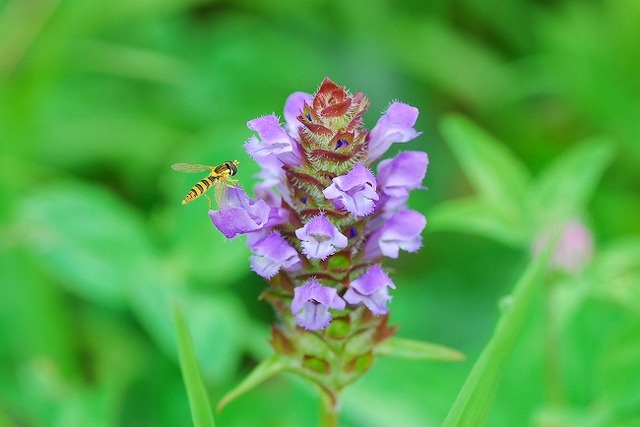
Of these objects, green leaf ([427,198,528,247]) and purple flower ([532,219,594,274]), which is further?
green leaf ([427,198,528,247])

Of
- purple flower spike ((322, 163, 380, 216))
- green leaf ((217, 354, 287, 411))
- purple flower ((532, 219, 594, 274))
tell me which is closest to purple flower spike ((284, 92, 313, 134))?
purple flower spike ((322, 163, 380, 216))

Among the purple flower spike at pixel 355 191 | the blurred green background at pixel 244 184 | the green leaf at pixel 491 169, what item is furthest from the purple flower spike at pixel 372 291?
the green leaf at pixel 491 169

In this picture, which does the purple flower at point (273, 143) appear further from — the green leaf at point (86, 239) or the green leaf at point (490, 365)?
the green leaf at point (86, 239)

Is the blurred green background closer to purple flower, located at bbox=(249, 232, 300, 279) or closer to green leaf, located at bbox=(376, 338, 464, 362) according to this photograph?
green leaf, located at bbox=(376, 338, 464, 362)

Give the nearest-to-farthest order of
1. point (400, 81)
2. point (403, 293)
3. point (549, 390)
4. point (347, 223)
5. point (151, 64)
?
point (347, 223)
point (549, 390)
point (403, 293)
point (151, 64)
point (400, 81)

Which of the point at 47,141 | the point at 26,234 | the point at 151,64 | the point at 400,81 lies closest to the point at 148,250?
the point at 26,234

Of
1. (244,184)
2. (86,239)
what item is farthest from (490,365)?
(86,239)

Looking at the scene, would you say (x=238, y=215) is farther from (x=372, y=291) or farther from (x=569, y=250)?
(x=569, y=250)

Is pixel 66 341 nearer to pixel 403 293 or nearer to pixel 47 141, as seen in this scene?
pixel 47 141
